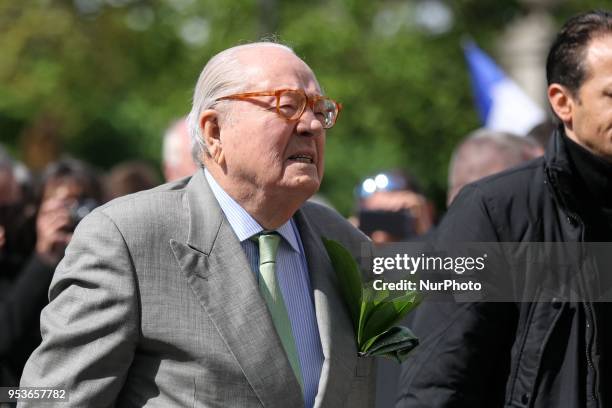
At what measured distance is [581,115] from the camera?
4.10 metres

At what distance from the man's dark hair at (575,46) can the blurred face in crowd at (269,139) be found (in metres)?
1.25

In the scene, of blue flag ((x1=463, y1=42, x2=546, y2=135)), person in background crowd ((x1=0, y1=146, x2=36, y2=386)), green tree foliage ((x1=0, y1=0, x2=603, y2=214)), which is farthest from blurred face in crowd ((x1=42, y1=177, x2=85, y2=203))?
green tree foliage ((x1=0, y1=0, x2=603, y2=214))

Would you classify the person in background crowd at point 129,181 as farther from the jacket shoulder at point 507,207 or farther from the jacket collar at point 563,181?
the jacket collar at point 563,181

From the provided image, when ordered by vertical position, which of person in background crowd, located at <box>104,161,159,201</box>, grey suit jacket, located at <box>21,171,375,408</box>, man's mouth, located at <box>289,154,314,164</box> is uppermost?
person in background crowd, located at <box>104,161,159,201</box>

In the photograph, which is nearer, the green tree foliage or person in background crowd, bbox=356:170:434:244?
person in background crowd, bbox=356:170:434:244

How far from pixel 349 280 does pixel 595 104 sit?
1.24 meters

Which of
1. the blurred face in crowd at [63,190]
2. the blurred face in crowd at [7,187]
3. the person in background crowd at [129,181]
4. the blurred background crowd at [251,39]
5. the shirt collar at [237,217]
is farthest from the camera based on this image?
the blurred background crowd at [251,39]

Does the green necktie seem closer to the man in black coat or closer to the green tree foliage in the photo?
the man in black coat

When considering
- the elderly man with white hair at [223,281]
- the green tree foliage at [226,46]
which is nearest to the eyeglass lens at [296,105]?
the elderly man with white hair at [223,281]

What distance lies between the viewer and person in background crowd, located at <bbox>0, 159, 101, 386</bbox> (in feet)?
17.5

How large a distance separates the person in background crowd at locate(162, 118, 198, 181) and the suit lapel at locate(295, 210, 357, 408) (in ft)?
9.22

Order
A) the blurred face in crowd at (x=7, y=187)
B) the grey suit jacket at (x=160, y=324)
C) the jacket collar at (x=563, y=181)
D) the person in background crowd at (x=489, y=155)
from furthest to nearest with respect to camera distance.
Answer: the blurred face in crowd at (x=7, y=187) → the person in background crowd at (x=489, y=155) → the jacket collar at (x=563, y=181) → the grey suit jacket at (x=160, y=324)

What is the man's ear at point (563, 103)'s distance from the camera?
4.17 meters

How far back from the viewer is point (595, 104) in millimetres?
4062
